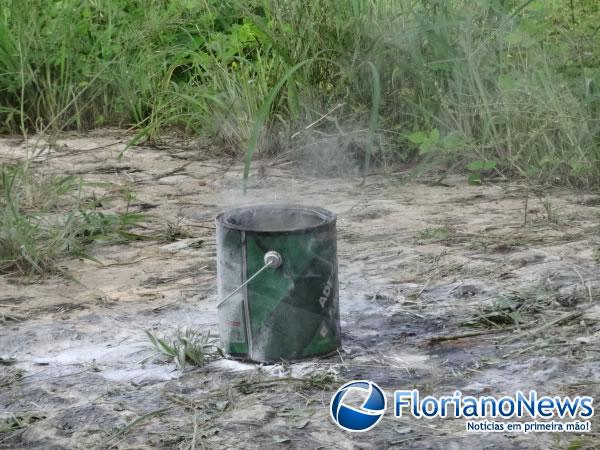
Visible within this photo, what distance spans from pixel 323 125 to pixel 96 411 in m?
2.93

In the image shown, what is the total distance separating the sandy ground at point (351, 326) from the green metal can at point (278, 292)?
6cm

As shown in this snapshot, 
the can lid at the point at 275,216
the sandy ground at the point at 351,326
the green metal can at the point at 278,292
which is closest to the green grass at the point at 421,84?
the sandy ground at the point at 351,326

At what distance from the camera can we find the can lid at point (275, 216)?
3107 mm

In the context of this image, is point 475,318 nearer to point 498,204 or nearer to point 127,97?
point 498,204

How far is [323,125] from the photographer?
17.7ft

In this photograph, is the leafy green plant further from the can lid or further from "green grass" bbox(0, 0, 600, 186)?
"green grass" bbox(0, 0, 600, 186)

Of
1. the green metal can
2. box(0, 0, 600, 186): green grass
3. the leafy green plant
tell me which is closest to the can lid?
the green metal can

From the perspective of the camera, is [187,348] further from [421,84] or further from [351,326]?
[421,84]

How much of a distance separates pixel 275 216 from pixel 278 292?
0.31 m

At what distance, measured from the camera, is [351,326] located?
322cm

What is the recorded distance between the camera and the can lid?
10.2 ft

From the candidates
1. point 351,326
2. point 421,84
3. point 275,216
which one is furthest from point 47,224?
point 421,84

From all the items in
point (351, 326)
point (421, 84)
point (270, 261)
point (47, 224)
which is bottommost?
point (351, 326)

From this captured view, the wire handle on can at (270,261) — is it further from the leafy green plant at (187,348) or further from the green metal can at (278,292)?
the leafy green plant at (187,348)
